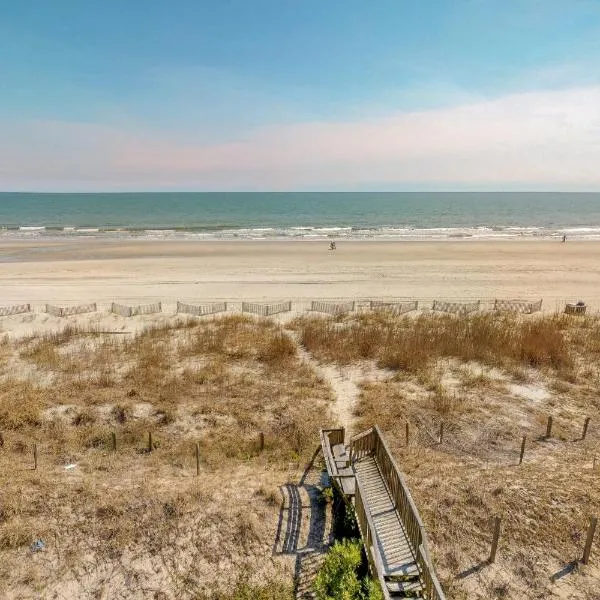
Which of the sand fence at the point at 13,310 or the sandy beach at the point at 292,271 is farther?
the sandy beach at the point at 292,271

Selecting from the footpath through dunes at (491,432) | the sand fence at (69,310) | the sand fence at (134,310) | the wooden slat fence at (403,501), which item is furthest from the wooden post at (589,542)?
the sand fence at (69,310)

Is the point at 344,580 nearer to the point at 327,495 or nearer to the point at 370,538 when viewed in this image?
the point at 370,538

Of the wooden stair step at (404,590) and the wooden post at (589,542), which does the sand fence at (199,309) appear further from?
the wooden post at (589,542)

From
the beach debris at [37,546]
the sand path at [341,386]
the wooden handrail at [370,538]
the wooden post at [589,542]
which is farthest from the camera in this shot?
the sand path at [341,386]

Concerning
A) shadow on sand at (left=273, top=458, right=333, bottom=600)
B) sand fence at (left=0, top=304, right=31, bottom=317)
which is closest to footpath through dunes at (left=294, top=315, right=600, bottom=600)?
shadow on sand at (left=273, top=458, right=333, bottom=600)

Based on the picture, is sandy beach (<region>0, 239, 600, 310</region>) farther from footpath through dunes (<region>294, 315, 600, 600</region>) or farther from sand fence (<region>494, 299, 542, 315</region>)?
footpath through dunes (<region>294, 315, 600, 600</region>)

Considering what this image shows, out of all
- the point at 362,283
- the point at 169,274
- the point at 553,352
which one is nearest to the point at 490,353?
the point at 553,352
